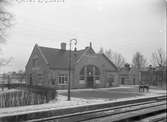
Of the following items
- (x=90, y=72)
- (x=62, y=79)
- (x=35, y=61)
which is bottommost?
(x=62, y=79)

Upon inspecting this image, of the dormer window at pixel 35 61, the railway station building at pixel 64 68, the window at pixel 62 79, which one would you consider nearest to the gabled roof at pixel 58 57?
the railway station building at pixel 64 68

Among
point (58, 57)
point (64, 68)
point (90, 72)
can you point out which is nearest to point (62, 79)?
point (64, 68)

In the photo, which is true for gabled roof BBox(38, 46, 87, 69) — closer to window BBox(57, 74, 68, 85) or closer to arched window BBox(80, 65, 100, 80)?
Answer: window BBox(57, 74, 68, 85)

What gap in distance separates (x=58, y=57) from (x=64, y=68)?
2.00 metres

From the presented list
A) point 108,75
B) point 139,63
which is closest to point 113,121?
point 108,75

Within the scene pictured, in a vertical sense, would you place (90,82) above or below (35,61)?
below

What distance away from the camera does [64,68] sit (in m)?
25.7

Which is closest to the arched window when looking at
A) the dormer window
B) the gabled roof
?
the gabled roof

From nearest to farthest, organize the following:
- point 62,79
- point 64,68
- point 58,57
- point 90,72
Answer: point 62,79
point 64,68
point 58,57
point 90,72

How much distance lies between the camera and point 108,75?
3108cm

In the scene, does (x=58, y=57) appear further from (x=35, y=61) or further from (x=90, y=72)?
(x=90, y=72)

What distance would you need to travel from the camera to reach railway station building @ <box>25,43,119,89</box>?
25016mm

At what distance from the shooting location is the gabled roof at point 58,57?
25256mm

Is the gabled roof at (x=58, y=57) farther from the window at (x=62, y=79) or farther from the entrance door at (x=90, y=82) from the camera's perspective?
the entrance door at (x=90, y=82)
